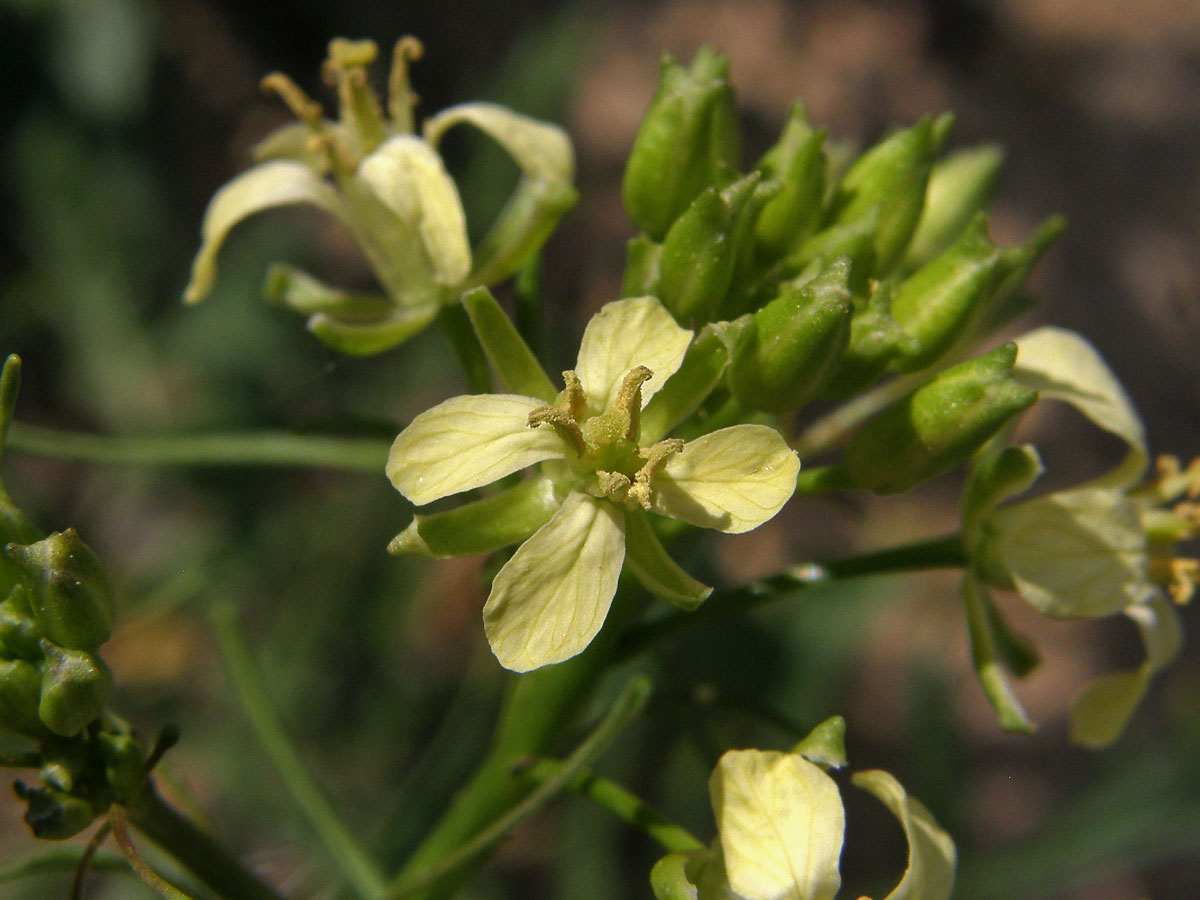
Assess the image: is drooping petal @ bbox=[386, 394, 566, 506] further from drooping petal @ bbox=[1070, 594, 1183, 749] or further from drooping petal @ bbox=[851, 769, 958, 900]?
drooping petal @ bbox=[1070, 594, 1183, 749]

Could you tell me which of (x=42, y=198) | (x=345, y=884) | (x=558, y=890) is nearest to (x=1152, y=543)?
(x=345, y=884)

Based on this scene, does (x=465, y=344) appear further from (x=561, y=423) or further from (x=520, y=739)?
(x=520, y=739)

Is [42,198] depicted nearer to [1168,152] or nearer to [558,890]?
[558,890]

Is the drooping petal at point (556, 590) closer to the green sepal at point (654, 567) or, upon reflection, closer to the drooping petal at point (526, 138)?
the green sepal at point (654, 567)

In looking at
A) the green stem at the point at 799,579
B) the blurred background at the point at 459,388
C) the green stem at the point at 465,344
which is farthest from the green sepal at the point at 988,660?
the green stem at the point at 465,344

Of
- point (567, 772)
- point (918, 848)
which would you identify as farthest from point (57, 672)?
point (918, 848)

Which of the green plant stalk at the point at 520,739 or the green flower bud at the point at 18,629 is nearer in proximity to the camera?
the green flower bud at the point at 18,629
